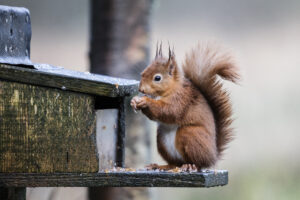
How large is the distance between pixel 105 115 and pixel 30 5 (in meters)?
5.24

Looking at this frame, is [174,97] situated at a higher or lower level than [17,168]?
higher

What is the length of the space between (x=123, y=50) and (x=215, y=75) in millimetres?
1277

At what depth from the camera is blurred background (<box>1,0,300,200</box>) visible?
7336 mm

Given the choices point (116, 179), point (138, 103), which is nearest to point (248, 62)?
point (138, 103)

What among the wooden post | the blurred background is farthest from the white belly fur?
the blurred background

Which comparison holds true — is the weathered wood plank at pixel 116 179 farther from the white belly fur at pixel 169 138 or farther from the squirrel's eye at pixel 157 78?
the squirrel's eye at pixel 157 78

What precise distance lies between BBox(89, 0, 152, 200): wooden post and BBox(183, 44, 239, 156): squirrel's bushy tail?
1.15 metres

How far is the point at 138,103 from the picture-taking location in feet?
11.5

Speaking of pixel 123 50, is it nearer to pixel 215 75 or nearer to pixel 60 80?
pixel 215 75

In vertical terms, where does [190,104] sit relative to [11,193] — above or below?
above

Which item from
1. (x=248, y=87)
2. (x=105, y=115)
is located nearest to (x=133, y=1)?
(x=105, y=115)

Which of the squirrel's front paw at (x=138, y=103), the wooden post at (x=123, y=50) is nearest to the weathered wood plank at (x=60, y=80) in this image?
the squirrel's front paw at (x=138, y=103)

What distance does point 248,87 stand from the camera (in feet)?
27.6

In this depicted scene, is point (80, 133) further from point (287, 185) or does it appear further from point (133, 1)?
point (287, 185)
